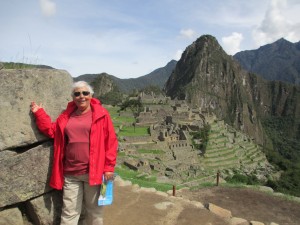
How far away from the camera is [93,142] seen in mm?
4184

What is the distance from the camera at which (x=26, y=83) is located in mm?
4562

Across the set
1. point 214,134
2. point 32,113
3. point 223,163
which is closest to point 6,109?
point 32,113

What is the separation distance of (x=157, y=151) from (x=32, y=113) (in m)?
25.7

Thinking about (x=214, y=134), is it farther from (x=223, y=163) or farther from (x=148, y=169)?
(x=148, y=169)

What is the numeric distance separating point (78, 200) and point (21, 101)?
5.02 feet

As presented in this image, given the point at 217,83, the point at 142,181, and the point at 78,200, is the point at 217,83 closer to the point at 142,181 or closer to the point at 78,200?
the point at 142,181

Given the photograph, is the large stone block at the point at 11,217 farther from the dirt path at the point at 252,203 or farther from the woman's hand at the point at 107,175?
the dirt path at the point at 252,203

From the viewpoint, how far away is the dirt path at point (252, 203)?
8625 millimetres

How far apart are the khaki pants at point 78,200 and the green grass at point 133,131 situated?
90.2 feet

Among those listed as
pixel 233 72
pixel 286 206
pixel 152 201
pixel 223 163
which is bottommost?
pixel 223 163

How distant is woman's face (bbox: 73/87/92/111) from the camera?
168 inches

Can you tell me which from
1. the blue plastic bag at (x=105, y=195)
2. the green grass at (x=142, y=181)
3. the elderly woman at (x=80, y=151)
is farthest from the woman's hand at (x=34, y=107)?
the green grass at (x=142, y=181)

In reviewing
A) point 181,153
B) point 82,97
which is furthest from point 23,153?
point 181,153

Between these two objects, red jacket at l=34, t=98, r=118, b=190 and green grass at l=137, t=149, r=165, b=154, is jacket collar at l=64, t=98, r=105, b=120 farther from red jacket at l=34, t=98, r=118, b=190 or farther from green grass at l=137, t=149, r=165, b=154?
green grass at l=137, t=149, r=165, b=154
